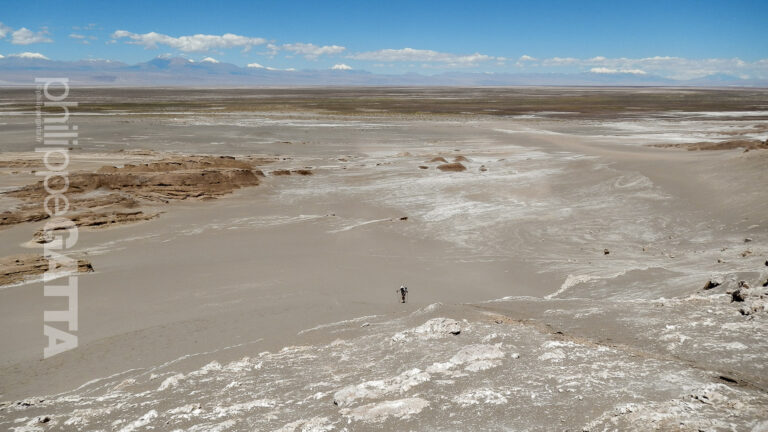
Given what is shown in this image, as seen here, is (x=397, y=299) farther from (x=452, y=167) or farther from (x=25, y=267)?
(x=452, y=167)

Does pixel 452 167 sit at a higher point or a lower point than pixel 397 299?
higher

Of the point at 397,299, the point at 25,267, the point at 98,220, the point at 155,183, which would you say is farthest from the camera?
the point at 155,183

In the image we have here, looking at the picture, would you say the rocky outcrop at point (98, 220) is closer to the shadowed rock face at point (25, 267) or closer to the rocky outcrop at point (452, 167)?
the shadowed rock face at point (25, 267)

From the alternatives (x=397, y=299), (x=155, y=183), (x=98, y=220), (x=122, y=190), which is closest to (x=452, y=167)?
(x=155, y=183)

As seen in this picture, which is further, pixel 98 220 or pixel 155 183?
pixel 155 183

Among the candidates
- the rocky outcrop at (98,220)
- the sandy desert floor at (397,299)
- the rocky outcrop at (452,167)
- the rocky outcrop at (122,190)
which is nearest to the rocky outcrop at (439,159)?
the sandy desert floor at (397,299)
